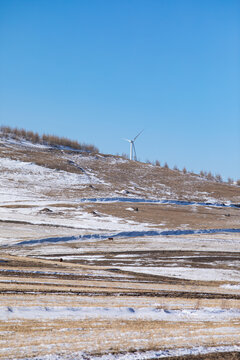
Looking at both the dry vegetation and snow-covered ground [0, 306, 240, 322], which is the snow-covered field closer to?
snow-covered ground [0, 306, 240, 322]

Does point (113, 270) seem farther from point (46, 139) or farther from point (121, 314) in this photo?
point (46, 139)

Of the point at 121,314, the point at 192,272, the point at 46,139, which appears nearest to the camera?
the point at 121,314

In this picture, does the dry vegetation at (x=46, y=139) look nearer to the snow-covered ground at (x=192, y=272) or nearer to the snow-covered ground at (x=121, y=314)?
the snow-covered ground at (x=192, y=272)

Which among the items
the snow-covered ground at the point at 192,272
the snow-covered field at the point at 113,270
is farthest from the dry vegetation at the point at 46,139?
the snow-covered ground at the point at 192,272

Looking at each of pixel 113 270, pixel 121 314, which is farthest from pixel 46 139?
pixel 121 314

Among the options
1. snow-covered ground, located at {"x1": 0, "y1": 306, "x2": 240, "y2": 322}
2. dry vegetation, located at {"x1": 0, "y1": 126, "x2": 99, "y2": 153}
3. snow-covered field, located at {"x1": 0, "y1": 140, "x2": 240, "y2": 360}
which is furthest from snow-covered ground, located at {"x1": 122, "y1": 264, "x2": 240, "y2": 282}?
dry vegetation, located at {"x1": 0, "y1": 126, "x2": 99, "y2": 153}

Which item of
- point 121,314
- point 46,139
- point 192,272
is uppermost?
point 46,139

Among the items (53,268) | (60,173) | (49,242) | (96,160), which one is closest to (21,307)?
(53,268)

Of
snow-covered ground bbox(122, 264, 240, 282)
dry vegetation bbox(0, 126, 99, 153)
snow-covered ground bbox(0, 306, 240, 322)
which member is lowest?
snow-covered ground bbox(122, 264, 240, 282)

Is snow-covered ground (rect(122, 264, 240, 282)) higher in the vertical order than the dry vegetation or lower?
lower

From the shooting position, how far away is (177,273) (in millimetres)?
24578

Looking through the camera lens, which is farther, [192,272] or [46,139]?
[46,139]

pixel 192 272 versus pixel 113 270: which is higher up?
pixel 192 272

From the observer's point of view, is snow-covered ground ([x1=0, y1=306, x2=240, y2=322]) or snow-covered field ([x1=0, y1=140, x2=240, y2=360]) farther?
→ snow-covered ground ([x1=0, y1=306, x2=240, y2=322])
